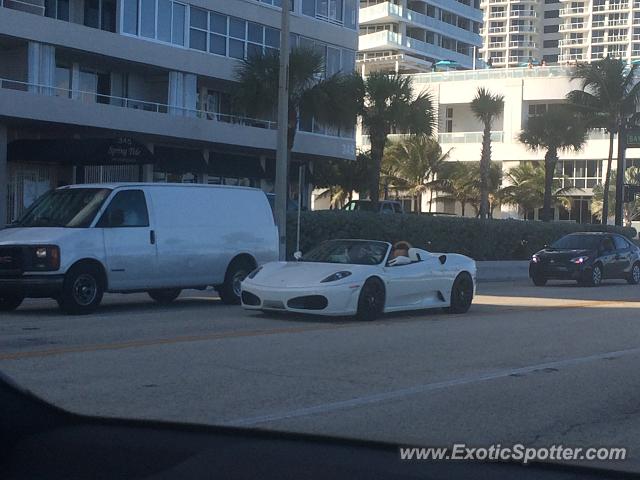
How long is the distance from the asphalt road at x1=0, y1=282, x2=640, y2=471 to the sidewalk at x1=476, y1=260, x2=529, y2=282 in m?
13.4

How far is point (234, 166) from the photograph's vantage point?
128 ft

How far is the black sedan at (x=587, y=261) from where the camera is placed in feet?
82.0

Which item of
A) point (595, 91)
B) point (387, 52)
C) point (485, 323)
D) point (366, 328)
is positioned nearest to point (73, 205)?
point (366, 328)

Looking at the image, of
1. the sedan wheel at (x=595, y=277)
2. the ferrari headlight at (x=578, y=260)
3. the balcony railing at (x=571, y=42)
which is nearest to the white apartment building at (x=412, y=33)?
the balcony railing at (x=571, y=42)

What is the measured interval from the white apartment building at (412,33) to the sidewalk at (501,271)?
55.5 m

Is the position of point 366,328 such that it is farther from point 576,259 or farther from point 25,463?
point 576,259

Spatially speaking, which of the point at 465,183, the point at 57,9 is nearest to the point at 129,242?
the point at 57,9

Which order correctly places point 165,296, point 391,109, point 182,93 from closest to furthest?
point 165,296 < point 391,109 < point 182,93

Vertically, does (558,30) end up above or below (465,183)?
above

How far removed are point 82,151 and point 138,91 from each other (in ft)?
22.8

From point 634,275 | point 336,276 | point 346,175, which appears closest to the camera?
point 336,276

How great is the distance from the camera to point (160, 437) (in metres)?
3.67

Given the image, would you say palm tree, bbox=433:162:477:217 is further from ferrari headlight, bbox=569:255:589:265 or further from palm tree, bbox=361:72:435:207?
ferrari headlight, bbox=569:255:589:265

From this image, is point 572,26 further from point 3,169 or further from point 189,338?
point 189,338
